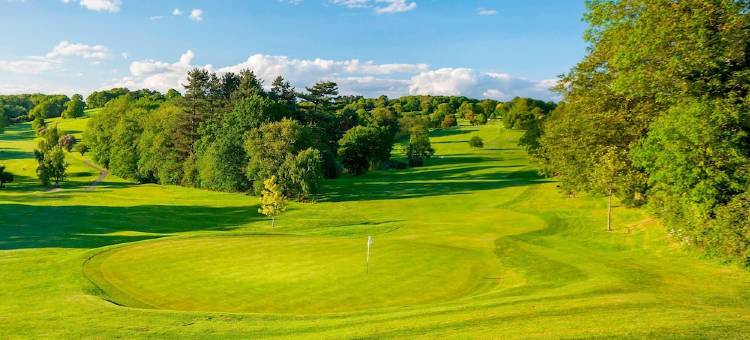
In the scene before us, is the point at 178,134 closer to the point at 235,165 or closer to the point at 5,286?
the point at 235,165

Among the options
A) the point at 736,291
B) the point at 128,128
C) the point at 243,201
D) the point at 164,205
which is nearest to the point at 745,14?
the point at 736,291

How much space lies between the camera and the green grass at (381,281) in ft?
51.5

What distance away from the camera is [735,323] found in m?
14.5

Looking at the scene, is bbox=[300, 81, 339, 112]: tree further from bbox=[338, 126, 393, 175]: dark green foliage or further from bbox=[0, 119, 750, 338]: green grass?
bbox=[0, 119, 750, 338]: green grass

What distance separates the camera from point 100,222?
53.3 meters

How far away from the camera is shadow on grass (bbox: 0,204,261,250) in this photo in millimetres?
43188

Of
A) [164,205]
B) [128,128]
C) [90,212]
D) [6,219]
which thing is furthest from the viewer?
[128,128]

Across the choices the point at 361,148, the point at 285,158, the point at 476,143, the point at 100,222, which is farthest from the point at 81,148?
the point at 476,143

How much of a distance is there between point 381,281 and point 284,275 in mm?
5046

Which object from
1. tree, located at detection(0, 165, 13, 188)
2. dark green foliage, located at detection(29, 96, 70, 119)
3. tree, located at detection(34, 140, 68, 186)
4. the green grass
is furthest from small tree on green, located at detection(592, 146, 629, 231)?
dark green foliage, located at detection(29, 96, 70, 119)

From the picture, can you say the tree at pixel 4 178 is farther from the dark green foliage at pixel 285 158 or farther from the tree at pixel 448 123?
the tree at pixel 448 123

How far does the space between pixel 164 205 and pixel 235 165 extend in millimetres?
14737

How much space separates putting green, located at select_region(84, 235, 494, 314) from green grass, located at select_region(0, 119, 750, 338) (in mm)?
112

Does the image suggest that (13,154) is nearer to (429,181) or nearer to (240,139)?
(240,139)
